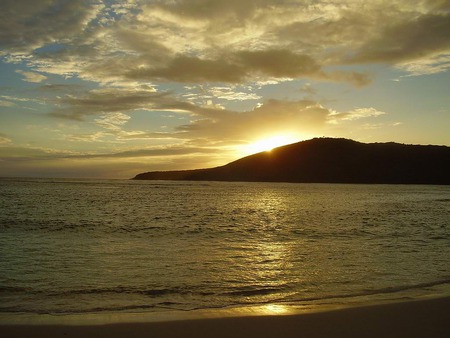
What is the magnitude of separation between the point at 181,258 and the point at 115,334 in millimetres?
9531

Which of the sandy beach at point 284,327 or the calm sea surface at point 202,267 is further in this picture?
the calm sea surface at point 202,267

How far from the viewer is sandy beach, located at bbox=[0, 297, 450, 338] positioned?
7.69 meters

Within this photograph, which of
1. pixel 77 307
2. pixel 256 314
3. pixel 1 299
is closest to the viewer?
pixel 256 314

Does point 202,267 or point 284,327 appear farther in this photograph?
point 202,267

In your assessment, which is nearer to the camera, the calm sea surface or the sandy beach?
the sandy beach

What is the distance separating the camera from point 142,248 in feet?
65.6

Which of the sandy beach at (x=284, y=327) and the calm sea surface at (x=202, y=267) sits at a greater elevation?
the sandy beach at (x=284, y=327)

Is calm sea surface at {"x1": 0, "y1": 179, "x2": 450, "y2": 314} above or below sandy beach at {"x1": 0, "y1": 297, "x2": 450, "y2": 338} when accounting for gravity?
below

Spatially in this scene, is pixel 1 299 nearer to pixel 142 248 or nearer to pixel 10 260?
pixel 10 260

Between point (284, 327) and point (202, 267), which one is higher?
point (284, 327)

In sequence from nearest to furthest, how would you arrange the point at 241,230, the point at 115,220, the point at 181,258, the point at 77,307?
1. the point at 77,307
2. the point at 181,258
3. the point at 241,230
4. the point at 115,220

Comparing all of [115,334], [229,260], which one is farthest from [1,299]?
[229,260]

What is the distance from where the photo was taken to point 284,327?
8141mm

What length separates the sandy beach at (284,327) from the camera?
7691mm
